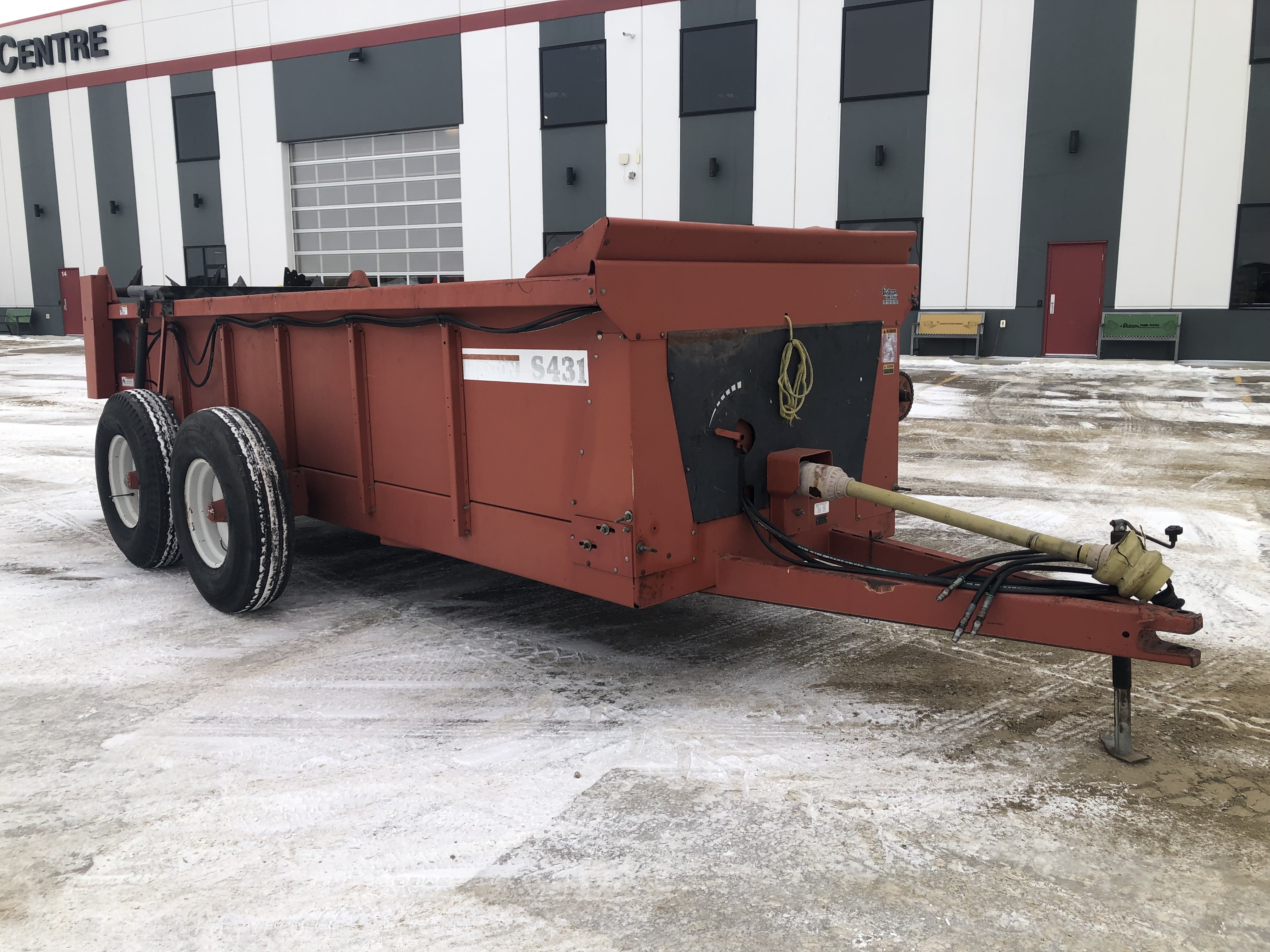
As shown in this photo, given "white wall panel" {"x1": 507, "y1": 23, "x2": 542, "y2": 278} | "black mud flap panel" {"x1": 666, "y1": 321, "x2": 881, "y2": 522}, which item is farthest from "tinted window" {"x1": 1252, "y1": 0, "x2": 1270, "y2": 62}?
"black mud flap panel" {"x1": 666, "y1": 321, "x2": 881, "y2": 522}

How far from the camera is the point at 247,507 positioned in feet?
15.1

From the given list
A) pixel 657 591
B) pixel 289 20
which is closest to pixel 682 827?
pixel 657 591

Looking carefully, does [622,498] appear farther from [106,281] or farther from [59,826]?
[106,281]

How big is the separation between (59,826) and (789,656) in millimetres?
2732

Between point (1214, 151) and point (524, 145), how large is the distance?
13.7m

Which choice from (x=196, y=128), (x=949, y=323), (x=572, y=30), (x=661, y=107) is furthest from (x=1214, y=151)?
(x=196, y=128)

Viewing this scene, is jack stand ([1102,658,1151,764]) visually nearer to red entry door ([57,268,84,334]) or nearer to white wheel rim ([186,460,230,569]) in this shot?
white wheel rim ([186,460,230,569])

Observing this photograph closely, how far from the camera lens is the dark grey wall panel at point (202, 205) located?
26.5 m

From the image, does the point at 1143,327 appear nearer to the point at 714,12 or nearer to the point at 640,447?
the point at 714,12

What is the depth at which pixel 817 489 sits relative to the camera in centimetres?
394

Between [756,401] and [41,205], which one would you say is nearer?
[756,401]

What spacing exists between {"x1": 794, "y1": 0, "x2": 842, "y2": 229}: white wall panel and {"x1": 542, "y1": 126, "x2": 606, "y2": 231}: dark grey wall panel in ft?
14.3

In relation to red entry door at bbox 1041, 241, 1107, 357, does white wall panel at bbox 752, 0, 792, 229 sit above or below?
above

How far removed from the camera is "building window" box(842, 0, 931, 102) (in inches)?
742
